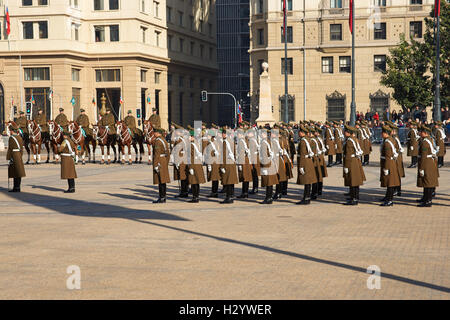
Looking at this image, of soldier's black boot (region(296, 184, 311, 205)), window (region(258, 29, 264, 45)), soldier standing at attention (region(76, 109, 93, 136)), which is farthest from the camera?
window (region(258, 29, 264, 45))

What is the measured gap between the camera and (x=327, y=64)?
2447 inches

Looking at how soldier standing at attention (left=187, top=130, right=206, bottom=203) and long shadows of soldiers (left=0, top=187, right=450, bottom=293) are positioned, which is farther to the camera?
soldier standing at attention (left=187, top=130, right=206, bottom=203)

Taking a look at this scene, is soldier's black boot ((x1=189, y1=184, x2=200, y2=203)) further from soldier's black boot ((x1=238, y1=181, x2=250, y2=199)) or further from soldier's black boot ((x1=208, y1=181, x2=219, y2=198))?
soldier's black boot ((x1=238, y1=181, x2=250, y2=199))

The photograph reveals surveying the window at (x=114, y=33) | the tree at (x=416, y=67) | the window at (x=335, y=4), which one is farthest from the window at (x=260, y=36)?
the tree at (x=416, y=67)

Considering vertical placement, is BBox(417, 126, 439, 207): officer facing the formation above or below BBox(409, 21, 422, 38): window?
below

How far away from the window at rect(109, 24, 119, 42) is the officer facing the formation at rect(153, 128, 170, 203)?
158ft

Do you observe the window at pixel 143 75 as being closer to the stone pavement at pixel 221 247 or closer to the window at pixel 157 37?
the window at pixel 157 37

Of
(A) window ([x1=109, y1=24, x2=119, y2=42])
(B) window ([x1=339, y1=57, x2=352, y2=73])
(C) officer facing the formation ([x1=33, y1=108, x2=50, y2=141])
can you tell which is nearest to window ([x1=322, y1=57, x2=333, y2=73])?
(B) window ([x1=339, y1=57, x2=352, y2=73])

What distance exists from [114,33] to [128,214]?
2007 inches

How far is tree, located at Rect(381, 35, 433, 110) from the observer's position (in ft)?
141

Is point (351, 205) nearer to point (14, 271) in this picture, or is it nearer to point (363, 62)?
point (14, 271)

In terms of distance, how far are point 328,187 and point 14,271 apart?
1245 centimetres

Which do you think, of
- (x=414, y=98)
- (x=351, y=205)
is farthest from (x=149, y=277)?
(x=414, y=98)
